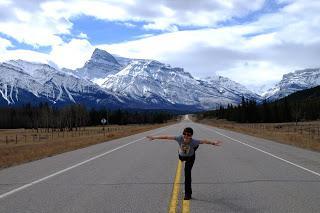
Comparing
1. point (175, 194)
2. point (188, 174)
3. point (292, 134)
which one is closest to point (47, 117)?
point (292, 134)

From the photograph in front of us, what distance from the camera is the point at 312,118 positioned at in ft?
494

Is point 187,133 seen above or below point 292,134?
above

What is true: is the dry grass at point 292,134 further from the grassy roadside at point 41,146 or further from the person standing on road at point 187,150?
the person standing on road at point 187,150

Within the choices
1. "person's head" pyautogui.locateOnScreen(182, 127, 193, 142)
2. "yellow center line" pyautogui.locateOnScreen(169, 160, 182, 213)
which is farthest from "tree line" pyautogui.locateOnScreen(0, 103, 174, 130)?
"person's head" pyautogui.locateOnScreen(182, 127, 193, 142)

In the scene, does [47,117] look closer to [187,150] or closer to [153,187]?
[153,187]

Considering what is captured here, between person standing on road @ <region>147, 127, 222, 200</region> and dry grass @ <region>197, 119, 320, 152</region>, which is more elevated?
person standing on road @ <region>147, 127, 222, 200</region>

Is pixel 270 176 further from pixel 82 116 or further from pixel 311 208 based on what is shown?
pixel 82 116

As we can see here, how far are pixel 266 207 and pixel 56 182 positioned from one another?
5811 millimetres

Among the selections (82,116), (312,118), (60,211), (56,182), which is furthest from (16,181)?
(82,116)

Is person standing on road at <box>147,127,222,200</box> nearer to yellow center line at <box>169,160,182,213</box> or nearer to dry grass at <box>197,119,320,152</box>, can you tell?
yellow center line at <box>169,160,182,213</box>

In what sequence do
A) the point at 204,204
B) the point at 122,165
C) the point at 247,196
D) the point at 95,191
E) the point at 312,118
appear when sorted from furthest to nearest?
the point at 312,118
the point at 122,165
the point at 95,191
the point at 247,196
the point at 204,204

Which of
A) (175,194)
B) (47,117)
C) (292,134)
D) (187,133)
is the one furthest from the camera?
(47,117)

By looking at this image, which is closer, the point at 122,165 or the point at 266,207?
the point at 266,207

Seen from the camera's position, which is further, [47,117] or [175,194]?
[47,117]
